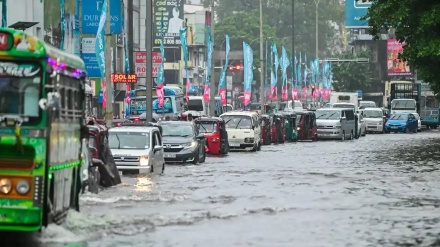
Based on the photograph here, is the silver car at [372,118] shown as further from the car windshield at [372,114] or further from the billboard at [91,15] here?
the billboard at [91,15]

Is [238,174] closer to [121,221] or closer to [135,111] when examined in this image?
[121,221]

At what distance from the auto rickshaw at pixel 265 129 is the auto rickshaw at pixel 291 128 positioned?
117 inches

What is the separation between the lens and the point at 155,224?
19.2 m

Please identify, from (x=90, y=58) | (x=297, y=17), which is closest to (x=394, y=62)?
(x=297, y=17)

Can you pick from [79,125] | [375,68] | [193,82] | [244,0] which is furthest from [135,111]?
[244,0]

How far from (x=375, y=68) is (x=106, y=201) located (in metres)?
133

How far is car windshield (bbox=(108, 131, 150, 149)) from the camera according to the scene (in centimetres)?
3284

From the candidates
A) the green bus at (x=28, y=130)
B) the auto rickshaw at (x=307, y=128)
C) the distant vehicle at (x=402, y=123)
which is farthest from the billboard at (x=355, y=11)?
the green bus at (x=28, y=130)

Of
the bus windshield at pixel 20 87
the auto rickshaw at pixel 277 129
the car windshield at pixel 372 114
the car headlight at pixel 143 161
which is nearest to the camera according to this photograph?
the bus windshield at pixel 20 87

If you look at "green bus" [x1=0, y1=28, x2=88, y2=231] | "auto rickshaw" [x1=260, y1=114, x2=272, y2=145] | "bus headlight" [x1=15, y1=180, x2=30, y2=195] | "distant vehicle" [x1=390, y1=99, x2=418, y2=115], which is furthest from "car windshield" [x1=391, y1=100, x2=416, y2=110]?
"bus headlight" [x1=15, y1=180, x2=30, y2=195]

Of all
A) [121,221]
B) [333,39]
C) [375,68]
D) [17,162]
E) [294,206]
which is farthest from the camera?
[333,39]

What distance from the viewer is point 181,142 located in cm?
3981

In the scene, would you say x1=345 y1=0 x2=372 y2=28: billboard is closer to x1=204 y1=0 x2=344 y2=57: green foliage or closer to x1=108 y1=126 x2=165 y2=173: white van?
x1=108 y1=126 x2=165 y2=173: white van

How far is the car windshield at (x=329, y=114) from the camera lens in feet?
228
